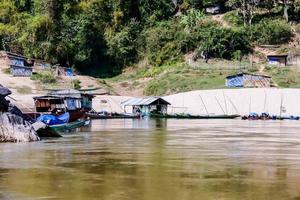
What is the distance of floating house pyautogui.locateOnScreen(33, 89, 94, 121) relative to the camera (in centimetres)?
5650

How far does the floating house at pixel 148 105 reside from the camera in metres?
65.8

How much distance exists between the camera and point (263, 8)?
9200cm

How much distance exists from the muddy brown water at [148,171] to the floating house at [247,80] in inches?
1818

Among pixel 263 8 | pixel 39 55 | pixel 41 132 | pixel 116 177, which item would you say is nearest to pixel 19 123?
pixel 41 132

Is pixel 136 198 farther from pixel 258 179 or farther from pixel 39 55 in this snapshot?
pixel 39 55

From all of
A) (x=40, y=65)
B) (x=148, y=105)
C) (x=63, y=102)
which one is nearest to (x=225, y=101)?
(x=148, y=105)

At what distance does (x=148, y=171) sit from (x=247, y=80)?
57.8 meters

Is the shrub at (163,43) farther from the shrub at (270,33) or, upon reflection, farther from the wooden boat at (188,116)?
the wooden boat at (188,116)

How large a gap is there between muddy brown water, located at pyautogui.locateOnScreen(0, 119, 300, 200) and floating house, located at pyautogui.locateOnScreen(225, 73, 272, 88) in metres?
46.2

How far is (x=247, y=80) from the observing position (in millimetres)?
73812

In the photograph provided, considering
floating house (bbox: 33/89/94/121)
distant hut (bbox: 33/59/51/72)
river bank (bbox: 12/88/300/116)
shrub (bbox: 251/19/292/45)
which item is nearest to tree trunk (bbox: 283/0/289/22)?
shrub (bbox: 251/19/292/45)

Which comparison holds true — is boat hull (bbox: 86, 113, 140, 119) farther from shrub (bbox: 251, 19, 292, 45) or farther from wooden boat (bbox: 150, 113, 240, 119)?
shrub (bbox: 251, 19, 292, 45)

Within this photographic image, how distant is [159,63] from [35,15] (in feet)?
66.2

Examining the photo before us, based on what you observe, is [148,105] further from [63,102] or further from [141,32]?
[141,32]
